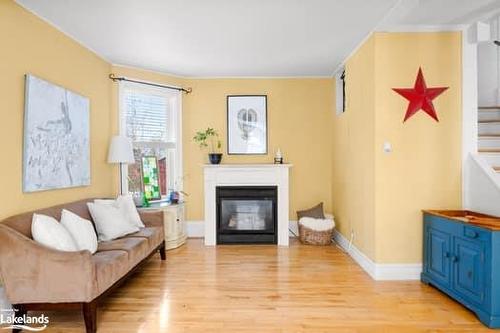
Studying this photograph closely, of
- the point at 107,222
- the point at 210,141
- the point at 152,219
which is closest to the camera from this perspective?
the point at 107,222

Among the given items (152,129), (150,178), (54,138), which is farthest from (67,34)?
(150,178)

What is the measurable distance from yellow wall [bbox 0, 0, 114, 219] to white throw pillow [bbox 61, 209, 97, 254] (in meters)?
0.38

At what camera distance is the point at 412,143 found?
331 cm

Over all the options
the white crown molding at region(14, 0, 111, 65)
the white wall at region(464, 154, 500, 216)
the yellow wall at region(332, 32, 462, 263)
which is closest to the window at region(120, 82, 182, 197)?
the white crown molding at region(14, 0, 111, 65)

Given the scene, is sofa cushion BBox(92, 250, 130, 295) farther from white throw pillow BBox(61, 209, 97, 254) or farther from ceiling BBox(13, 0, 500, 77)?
ceiling BBox(13, 0, 500, 77)

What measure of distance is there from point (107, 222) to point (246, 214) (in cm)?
219

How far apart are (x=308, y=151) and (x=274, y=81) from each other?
Answer: 1259mm

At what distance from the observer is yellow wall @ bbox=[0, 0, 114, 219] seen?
2.60 metres

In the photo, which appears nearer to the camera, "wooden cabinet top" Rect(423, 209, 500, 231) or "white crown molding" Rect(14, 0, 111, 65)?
"wooden cabinet top" Rect(423, 209, 500, 231)

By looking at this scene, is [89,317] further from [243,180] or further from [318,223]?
[318,223]

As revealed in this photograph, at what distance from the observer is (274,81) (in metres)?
5.26

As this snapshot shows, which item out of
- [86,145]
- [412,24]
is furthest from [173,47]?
[412,24]

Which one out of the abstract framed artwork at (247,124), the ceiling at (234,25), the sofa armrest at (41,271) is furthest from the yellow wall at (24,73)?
the abstract framed artwork at (247,124)

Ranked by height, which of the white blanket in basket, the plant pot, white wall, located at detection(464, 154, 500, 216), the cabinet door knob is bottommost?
the white blanket in basket
